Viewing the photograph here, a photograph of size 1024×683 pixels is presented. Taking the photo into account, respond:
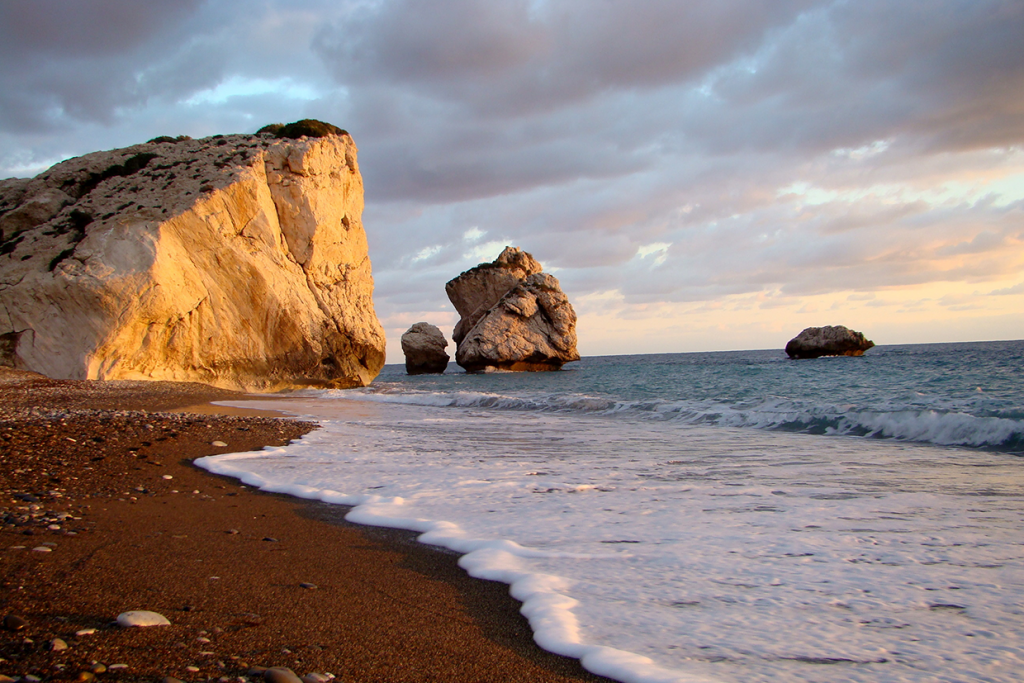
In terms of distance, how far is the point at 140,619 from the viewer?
2.21m

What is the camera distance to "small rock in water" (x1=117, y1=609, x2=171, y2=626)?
7.20ft

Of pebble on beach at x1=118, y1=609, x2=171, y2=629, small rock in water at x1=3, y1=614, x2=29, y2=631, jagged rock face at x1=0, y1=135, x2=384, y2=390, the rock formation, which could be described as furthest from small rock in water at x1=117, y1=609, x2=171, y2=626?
the rock formation

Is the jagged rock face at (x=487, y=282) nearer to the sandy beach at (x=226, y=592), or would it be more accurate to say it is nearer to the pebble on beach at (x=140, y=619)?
the sandy beach at (x=226, y=592)

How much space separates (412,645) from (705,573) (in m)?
1.55

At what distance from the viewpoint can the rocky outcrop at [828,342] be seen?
2250 inches

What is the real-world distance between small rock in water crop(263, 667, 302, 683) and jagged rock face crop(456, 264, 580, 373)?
46074mm

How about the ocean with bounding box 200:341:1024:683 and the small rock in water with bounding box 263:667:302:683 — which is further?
the ocean with bounding box 200:341:1024:683

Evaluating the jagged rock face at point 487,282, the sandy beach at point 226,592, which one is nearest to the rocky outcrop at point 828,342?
the jagged rock face at point 487,282

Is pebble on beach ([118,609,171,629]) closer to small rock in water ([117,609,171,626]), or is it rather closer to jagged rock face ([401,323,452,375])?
small rock in water ([117,609,171,626])

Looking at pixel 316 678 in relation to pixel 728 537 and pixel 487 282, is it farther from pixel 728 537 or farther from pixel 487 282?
pixel 487 282

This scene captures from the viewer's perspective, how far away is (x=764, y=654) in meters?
2.17

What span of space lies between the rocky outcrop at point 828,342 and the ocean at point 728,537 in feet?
177

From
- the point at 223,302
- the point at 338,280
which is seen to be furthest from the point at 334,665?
the point at 338,280

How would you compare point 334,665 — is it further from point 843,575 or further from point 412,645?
point 843,575
